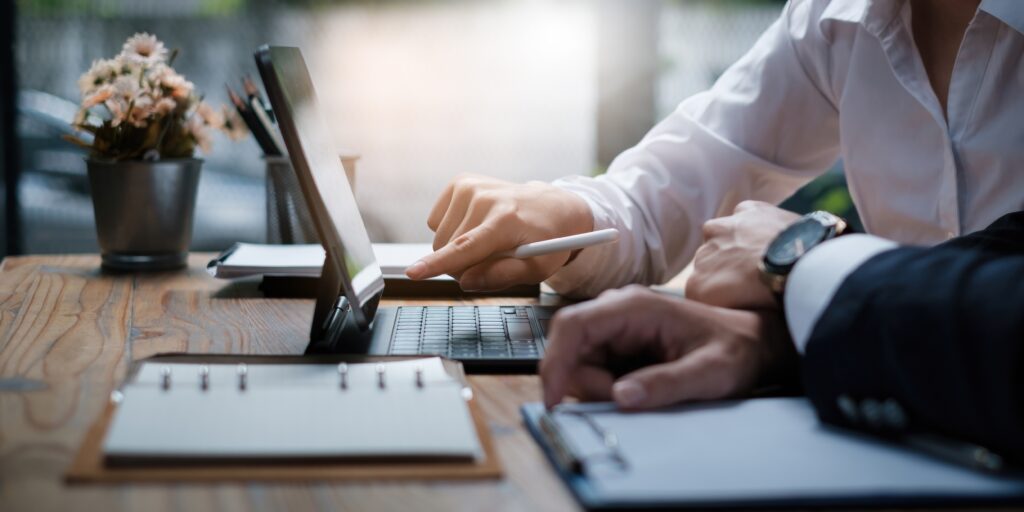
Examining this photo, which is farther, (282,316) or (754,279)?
(282,316)

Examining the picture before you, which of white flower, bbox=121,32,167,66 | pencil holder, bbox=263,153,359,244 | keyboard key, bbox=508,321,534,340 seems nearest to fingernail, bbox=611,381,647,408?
keyboard key, bbox=508,321,534,340

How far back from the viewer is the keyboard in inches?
31.3

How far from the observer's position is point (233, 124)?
1453 mm

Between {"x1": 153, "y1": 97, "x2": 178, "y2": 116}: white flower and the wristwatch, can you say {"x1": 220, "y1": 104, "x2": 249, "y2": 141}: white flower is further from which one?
the wristwatch

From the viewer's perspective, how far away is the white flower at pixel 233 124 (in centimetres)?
144

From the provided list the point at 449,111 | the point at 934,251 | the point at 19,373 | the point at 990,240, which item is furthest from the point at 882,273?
the point at 449,111

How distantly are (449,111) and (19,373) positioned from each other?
5.86 ft

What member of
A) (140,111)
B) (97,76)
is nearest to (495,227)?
(140,111)

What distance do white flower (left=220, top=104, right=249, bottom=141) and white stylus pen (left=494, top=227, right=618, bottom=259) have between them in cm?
64

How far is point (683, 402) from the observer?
61 centimetres

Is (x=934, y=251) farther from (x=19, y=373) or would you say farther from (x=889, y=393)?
(x=19, y=373)

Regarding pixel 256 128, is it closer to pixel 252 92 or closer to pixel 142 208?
pixel 252 92

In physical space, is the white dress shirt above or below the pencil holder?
above

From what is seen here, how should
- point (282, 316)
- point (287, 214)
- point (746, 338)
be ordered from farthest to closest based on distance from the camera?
point (287, 214), point (282, 316), point (746, 338)
